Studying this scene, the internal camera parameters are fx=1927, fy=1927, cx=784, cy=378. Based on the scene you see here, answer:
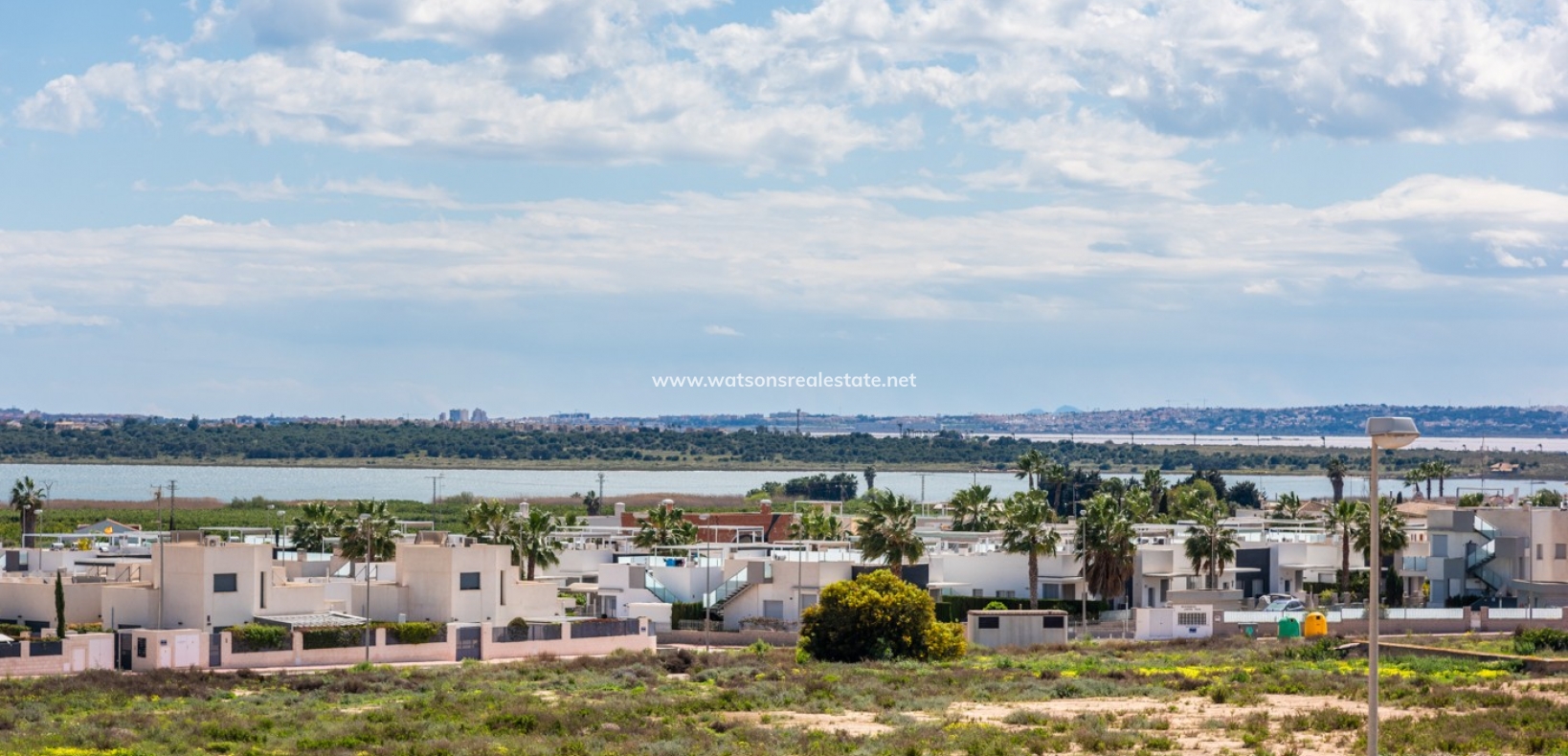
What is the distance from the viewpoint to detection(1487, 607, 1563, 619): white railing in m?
73.1

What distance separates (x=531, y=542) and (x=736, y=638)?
13.4m

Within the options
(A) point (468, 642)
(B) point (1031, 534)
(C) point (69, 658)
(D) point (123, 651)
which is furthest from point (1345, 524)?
(C) point (69, 658)

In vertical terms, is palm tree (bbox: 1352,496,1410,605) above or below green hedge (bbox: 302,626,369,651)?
above

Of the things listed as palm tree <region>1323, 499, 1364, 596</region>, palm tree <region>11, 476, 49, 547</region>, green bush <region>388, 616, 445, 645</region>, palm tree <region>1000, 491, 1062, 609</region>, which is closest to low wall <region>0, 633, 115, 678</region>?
green bush <region>388, 616, 445, 645</region>

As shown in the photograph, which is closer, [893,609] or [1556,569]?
[893,609]

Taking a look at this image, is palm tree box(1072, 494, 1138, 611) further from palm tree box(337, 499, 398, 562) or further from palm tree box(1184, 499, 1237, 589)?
palm tree box(337, 499, 398, 562)

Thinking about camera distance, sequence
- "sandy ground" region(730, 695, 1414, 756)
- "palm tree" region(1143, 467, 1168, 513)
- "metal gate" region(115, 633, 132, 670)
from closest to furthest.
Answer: "sandy ground" region(730, 695, 1414, 756) → "metal gate" region(115, 633, 132, 670) → "palm tree" region(1143, 467, 1168, 513)

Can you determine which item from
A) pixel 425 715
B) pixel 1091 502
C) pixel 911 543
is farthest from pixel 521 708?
pixel 1091 502

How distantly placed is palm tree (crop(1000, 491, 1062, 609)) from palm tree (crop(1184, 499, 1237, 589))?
23.6ft

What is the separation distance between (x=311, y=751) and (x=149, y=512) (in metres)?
119

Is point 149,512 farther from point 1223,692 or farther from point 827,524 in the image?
point 1223,692

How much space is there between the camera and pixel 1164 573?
85.2m

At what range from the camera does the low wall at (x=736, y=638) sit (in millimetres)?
72312

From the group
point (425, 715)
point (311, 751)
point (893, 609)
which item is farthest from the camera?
point (893, 609)
